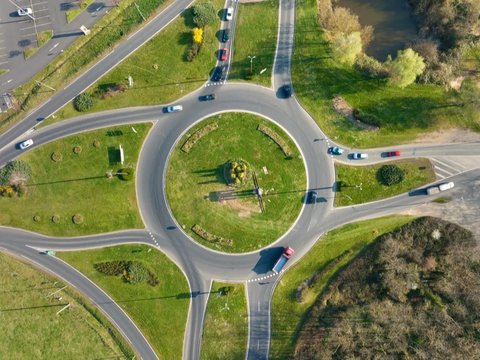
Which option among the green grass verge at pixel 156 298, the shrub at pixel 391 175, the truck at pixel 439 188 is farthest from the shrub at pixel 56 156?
the truck at pixel 439 188

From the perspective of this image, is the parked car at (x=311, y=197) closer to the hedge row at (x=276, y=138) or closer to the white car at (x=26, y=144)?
the hedge row at (x=276, y=138)

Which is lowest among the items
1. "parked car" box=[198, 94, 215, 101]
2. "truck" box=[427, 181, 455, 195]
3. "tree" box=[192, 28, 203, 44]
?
"truck" box=[427, 181, 455, 195]

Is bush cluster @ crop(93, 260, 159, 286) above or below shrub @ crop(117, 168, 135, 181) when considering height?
below

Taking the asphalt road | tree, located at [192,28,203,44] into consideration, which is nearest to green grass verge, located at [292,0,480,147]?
the asphalt road

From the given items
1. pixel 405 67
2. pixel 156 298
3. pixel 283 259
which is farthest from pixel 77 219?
pixel 405 67

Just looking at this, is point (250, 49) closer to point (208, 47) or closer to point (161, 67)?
point (208, 47)

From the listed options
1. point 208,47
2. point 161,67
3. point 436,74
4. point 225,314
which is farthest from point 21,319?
point 436,74

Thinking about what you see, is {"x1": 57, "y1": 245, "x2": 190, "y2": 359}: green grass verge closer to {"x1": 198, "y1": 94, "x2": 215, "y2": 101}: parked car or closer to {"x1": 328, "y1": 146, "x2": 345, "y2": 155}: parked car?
{"x1": 198, "y1": 94, "x2": 215, "y2": 101}: parked car
